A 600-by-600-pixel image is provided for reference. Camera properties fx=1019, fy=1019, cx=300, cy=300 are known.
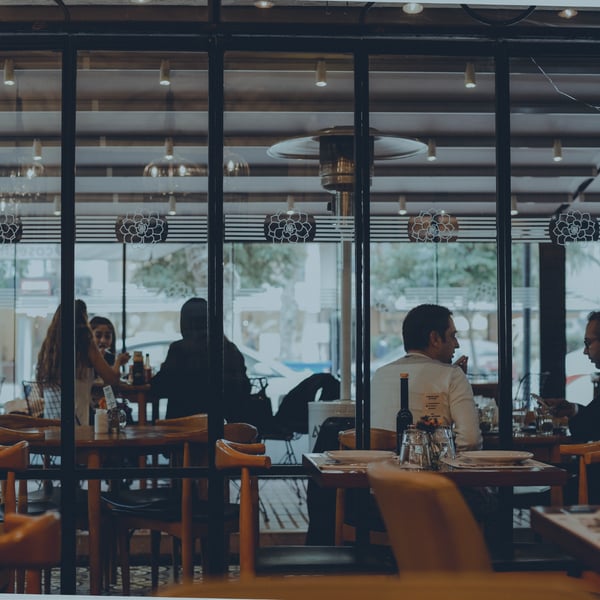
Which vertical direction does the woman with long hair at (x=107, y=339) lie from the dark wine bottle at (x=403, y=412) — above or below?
above

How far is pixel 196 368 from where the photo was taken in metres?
4.99

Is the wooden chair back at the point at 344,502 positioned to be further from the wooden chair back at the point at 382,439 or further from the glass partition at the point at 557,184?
the glass partition at the point at 557,184

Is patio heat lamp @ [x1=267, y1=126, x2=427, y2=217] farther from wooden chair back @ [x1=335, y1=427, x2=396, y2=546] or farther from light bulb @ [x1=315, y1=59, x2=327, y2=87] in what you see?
wooden chair back @ [x1=335, y1=427, x2=396, y2=546]

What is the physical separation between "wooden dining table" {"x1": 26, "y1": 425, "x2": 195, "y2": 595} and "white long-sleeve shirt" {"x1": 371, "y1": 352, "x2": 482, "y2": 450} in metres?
0.98

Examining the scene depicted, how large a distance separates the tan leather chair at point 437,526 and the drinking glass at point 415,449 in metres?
1.66

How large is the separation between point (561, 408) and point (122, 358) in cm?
222

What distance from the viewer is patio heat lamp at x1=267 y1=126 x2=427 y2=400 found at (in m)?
5.02

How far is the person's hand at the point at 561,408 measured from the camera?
16.7ft

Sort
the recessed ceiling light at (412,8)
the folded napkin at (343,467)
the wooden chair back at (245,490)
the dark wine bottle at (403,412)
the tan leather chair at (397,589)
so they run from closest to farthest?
the tan leather chair at (397,589), the wooden chair back at (245,490), the folded napkin at (343,467), the dark wine bottle at (403,412), the recessed ceiling light at (412,8)

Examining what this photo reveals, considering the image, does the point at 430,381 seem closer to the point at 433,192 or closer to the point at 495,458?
the point at 495,458

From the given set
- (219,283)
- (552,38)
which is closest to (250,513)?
(219,283)

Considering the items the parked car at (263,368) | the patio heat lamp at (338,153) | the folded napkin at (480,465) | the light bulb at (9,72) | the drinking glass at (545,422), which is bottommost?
the folded napkin at (480,465)

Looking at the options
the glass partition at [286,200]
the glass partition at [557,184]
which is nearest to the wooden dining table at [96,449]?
the glass partition at [286,200]

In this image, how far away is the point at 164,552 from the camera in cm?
585
